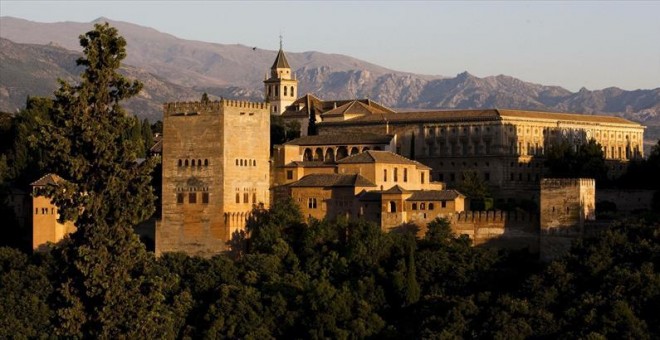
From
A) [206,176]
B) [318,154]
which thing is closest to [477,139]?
[318,154]

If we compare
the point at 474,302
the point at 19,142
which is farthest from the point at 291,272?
the point at 19,142

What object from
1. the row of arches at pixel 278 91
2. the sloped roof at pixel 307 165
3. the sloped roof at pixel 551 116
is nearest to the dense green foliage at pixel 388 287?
the sloped roof at pixel 307 165

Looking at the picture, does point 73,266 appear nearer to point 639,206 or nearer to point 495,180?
point 639,206

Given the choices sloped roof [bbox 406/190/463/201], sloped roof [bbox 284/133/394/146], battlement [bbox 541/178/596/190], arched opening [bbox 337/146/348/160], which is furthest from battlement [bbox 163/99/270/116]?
battlement [bbox 541/178/596/190]

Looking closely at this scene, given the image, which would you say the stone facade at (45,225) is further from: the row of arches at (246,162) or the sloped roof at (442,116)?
the sloped roof at (442,116)

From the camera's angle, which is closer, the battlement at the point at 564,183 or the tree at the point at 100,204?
the tree at the point at 100,204

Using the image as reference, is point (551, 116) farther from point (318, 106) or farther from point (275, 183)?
point (275, 183)

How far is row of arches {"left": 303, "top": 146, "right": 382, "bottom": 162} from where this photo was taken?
7212 cm

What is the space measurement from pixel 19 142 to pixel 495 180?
2369 cm

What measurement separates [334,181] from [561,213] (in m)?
10.4

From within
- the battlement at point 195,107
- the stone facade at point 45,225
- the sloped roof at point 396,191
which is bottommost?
the stone facade at point 45,225

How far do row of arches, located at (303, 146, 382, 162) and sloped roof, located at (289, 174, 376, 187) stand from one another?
29.7ft

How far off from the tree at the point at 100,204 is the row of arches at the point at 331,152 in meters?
41.5

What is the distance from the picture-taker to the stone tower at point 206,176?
59750 millimetres
